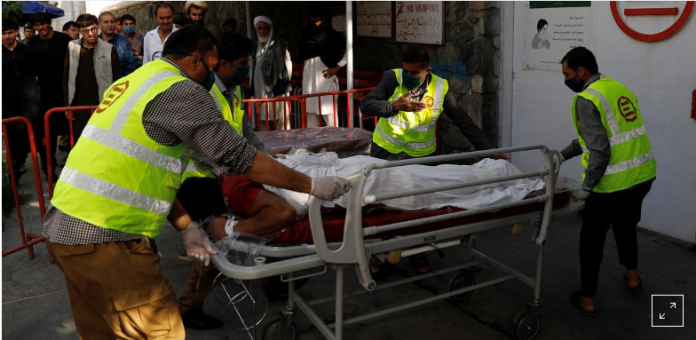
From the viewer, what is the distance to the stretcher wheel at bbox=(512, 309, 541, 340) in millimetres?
3617

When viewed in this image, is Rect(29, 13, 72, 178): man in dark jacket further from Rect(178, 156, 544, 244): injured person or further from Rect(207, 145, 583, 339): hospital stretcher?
Rect(207, 145, 583, 339): hospital stretcher

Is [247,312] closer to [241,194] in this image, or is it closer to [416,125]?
[241,194]

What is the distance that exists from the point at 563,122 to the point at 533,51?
743 millimetres

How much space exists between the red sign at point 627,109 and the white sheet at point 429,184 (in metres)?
0.65

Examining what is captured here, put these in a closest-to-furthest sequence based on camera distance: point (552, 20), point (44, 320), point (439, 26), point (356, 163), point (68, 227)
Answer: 1. point (68, 227)
2. point (356, 163)
3. point (44, 320)
4. point (552, 20)
5. point (439, 26)

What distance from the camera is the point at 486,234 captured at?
17.8ft

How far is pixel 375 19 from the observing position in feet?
27.4

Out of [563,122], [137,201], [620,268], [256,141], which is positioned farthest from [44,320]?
[563,122]

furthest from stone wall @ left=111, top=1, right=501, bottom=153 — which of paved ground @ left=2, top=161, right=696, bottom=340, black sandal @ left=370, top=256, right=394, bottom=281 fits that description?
black sandal @ left=370, top=256, right=394, bottom=281

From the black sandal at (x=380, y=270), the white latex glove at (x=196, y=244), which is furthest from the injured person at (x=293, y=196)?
→ the black sandal at (x=380, y=270)

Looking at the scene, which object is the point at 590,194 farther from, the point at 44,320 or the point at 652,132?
the point at 44,320

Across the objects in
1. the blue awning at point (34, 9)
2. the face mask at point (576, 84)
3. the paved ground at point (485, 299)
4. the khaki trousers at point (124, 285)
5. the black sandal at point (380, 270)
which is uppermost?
the blue awning at point (34, 9)

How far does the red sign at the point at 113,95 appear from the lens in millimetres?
2586

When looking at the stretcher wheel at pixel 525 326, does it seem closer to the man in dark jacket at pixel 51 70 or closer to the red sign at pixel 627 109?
the red sign at pixel 627 109
